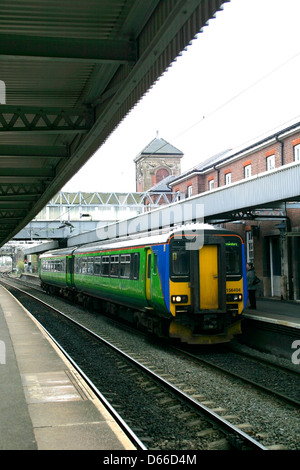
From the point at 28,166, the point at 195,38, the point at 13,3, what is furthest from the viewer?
the point at 28,166

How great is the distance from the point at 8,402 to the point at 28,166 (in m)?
10.3

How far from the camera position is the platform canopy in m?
6.47

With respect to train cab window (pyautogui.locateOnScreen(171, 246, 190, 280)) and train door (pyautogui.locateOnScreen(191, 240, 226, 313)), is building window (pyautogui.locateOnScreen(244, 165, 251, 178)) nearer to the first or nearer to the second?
train door (pyautogui.locateOnScreen(191, 240, 226, 313))

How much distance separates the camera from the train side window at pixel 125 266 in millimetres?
15080

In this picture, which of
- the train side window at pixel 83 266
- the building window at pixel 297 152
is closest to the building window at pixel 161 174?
the train side window at pixel 83 266

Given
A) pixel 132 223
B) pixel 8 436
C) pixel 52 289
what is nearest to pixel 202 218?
pixel 132 223

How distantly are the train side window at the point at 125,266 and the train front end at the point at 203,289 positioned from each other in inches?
129

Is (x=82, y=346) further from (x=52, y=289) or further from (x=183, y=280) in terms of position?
(x=52, y=289)

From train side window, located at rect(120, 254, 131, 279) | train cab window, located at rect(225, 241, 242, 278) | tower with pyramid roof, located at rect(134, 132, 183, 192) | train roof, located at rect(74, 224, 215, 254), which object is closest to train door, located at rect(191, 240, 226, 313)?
train cab window, located at rect(225, 241, 242, 278)

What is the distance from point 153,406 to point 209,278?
460cm

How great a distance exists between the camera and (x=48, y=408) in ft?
22.7

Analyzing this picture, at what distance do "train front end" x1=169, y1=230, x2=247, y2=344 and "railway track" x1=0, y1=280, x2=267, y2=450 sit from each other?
4.87 feet

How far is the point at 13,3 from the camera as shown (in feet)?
21.2

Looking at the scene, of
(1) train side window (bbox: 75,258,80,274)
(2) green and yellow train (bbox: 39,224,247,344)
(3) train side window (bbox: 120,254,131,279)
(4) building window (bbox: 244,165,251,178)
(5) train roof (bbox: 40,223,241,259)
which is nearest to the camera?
(2) green and yellow train (bbox: 39,224,247,344)
